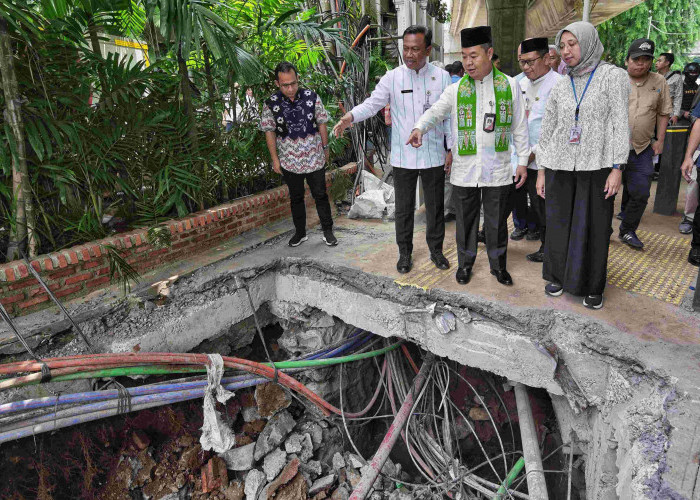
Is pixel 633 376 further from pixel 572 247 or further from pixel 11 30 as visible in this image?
pixel 11 30

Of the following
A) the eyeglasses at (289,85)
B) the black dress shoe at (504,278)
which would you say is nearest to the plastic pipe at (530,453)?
the black dress shoe at (504,278)

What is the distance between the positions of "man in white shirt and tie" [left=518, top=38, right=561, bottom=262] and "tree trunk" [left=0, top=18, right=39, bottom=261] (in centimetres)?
363

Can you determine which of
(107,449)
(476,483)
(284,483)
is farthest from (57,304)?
(476,483)

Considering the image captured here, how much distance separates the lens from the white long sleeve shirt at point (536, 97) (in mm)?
3434

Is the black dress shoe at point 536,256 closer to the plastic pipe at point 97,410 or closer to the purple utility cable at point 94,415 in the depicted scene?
the plastic pipe at point 97,410

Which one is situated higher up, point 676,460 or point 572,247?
point 572,247

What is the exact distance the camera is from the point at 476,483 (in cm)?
330

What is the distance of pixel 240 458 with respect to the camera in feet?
12.1

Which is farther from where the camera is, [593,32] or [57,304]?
[57,304]

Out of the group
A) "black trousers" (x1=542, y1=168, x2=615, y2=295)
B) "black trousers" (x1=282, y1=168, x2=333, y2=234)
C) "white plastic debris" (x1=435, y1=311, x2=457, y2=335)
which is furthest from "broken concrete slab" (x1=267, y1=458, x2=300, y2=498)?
"black trousers" (x1=542, y1=168, x2=615, y2=295)

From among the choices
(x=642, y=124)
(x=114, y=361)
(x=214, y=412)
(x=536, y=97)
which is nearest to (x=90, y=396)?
(x=114, y=361)

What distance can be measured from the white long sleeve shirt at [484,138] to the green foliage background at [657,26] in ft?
50.1

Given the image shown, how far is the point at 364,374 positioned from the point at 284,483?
1.28 m

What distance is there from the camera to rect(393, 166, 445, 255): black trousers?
3369mm
